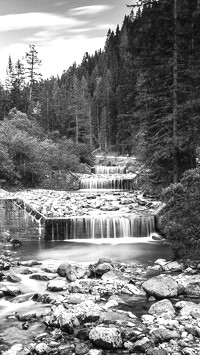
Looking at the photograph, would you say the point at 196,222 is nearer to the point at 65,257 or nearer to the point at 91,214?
the point at 65,257

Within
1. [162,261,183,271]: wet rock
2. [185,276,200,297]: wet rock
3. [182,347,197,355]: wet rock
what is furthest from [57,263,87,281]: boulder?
[182,347,197,355]: wet rock

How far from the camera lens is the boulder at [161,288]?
11664mm

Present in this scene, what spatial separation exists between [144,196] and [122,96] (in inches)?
1491

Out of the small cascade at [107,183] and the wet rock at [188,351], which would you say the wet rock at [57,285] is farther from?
the small cascade at [107,183]

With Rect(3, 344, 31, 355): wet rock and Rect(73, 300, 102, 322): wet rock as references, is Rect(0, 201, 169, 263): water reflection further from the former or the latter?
Rect(3, 344, 31, 355): wet rock

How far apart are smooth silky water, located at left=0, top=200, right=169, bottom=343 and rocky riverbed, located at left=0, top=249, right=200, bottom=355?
0.61 ft

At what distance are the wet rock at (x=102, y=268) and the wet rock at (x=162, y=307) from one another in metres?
4.03

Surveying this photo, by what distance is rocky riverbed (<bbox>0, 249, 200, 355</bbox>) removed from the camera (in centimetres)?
852

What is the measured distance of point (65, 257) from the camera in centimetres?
1833

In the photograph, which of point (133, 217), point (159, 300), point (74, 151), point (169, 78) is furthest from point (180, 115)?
point (74, 151)

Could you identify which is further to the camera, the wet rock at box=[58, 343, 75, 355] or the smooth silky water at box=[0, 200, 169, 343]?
the smooth silky water at box=[0, 200, 169, 343]

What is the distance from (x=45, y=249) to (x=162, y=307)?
10.7 metres

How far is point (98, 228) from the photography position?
2264 cm

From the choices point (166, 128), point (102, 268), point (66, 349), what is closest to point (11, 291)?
point (102, 268)
